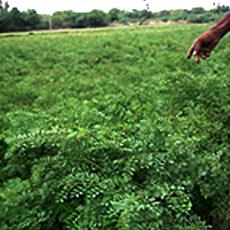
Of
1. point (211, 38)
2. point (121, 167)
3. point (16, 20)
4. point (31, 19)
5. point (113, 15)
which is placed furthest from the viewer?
point (113, 15)

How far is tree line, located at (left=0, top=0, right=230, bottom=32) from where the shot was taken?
33.0 metres

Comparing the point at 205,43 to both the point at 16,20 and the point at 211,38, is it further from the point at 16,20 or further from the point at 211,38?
the point at 16,20

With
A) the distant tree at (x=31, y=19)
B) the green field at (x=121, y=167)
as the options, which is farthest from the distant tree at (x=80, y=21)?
the green field at (x=121, y=167)

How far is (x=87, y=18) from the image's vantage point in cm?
3762

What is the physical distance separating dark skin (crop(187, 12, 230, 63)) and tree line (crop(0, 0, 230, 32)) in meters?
29.3

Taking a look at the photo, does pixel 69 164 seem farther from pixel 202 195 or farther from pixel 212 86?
pixel 212 86

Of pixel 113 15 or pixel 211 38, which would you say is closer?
pixel 211 38

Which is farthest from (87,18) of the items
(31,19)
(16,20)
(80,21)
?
(16,20)

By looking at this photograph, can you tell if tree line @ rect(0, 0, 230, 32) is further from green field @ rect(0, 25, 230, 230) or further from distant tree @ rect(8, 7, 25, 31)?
green field @ rect(0, 25, 230, 230)

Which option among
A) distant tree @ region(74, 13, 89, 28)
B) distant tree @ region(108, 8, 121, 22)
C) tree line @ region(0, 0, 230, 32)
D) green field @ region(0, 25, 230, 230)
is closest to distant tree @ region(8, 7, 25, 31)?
tree line @ region(0, 0, 230, 32)

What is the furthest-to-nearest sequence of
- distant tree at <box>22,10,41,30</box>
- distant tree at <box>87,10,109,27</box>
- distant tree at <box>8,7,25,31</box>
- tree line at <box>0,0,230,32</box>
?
distant tree at <box>87,10,109,27</box> < distant tree at <box>22,10,41,30</box> < tree line at <box>0,0,230,32</box> < distant tree at <box>8,7,25,31</box>

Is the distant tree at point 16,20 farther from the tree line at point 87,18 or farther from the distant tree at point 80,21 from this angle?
the distant tree at point 80,21

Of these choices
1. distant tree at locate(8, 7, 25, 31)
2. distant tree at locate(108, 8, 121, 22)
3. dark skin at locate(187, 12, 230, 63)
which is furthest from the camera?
distant tree at locate(108, 8, 121, 22)

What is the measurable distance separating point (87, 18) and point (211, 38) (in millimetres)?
35186
